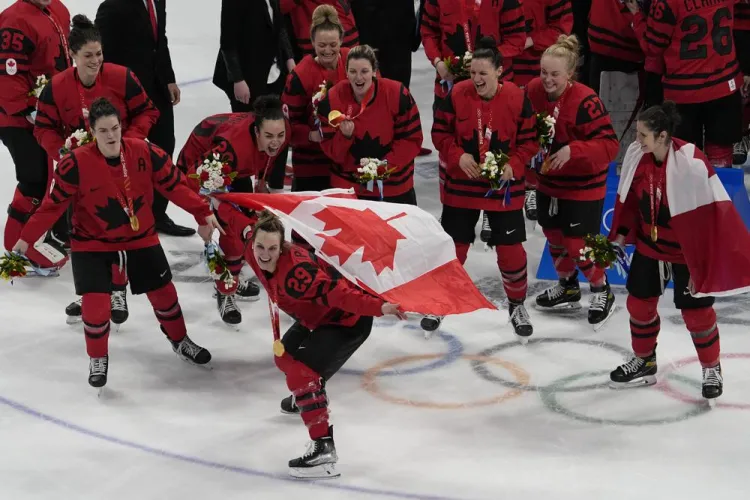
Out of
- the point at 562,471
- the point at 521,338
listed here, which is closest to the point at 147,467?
the point at 562,471

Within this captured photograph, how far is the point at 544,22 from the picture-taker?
7.38 meters

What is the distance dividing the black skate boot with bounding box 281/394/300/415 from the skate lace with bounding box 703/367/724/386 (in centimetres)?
173

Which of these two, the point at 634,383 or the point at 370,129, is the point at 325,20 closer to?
the point at 370,129

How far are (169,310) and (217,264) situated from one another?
1.00 ft

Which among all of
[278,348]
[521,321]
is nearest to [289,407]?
[278,348]

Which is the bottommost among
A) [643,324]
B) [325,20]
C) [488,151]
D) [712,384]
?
[712,384]

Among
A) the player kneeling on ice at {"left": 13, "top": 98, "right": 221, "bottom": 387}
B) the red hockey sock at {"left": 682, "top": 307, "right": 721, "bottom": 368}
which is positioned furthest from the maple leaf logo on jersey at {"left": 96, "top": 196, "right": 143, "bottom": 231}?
the red hockey sock at {"left": 682, "top": 307, "right": 721, "bottom": 368}

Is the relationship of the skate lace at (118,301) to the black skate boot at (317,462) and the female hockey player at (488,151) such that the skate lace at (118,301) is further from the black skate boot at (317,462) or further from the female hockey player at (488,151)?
the black skate boot at (317,462)

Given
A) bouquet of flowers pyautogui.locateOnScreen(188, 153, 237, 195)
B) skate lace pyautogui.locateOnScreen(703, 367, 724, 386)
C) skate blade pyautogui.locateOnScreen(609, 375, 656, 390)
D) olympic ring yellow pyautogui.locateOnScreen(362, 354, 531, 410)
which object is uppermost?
bouquet of flowers pyautogui.locateOnScreen(188, 153, 237, 195)

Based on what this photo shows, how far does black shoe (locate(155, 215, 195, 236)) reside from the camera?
24.7 feet

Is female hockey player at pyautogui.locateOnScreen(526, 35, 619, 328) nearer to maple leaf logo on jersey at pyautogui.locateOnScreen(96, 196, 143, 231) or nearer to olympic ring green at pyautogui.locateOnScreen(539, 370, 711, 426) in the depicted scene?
olympic ring green at pyautogui.locateOnScreen(539, 370, 711, 426)

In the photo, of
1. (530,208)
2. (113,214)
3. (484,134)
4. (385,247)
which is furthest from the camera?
(530,208)

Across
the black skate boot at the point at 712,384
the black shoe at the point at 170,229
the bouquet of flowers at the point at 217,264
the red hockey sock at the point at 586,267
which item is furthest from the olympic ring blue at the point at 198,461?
the black shoe at the point at 170,229

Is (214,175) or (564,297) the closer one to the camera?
(214,175)
